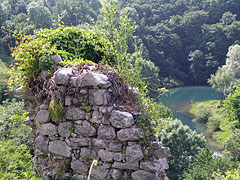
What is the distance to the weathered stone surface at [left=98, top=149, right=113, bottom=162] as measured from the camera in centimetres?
430

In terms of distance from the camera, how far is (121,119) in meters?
4.22

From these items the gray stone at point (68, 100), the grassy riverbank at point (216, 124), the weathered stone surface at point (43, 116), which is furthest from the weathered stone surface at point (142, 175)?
the grassy riverbank at point (216, 124)

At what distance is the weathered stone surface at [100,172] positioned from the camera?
4.36 m

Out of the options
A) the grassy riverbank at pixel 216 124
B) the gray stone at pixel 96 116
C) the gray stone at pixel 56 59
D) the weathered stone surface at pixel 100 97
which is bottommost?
the grassy riverbank at pixel 216 124

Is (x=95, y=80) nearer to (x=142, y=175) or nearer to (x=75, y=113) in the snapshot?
(x=75, y=113)

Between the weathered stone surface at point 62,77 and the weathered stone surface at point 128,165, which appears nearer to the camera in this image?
the weathered stone surface at point 128,165

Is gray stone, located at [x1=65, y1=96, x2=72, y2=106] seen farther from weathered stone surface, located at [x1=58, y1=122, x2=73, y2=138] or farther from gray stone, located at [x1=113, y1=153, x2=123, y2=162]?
gray stone, located at [x1=113, y1=153, x2=123, y2=162]

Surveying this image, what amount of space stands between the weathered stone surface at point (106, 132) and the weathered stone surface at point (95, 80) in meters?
0.74

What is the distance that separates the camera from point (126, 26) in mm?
4883

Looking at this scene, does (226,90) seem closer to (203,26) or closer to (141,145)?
(203,26)

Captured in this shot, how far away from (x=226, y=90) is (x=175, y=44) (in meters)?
24.4

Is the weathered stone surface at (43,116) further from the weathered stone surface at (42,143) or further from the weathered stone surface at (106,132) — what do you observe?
the weathered stone surface at (106,132)

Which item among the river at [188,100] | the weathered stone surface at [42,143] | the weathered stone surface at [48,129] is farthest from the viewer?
the river at [188,100]

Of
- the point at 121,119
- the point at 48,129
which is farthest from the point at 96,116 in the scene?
the point at 48,129
